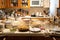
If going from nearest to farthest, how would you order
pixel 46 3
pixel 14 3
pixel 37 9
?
pixel 46 3, pixel 14 3, pixel 37 9

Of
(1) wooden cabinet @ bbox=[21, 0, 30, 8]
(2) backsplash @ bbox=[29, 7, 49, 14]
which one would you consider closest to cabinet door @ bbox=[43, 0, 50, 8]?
(2) backsplash @ bbox=[29, 7, 49, 14]

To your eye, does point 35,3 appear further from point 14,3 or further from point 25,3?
point 14,3

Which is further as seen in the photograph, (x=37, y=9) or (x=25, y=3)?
(x=37, y=9)

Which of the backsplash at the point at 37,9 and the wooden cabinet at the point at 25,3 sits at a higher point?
the wooden cabinet at the point at 25,3

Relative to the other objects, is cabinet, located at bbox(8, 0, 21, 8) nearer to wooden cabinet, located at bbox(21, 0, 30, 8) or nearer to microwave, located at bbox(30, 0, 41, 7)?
wooden cabinet, located at bbox(21, 0, 30, 8)

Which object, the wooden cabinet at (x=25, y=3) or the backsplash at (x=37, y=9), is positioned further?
the backsplash at (x=37, y=9)

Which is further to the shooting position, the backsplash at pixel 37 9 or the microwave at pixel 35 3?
the backsplash at pixel 37 9

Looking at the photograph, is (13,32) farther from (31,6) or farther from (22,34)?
(31,6)

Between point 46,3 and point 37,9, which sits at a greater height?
point 46,3

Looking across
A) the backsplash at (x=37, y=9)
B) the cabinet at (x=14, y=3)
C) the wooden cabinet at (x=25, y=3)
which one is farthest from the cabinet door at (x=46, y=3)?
the cabinet at (x=14, y=3)

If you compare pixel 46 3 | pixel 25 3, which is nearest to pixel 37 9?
pixel 46 3

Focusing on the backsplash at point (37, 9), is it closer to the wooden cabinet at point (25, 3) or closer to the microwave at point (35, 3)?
the microwave at point (35, 3)

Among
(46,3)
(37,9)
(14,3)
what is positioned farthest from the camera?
(37,9)

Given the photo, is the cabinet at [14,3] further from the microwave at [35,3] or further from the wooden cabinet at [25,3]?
the microwave at [35,3]
